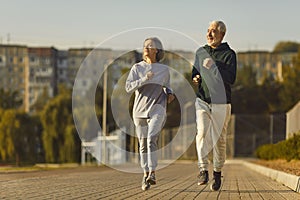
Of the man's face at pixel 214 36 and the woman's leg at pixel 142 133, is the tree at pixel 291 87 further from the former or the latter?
the man's face at pixel 214 36

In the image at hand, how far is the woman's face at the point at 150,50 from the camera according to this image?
11227mm

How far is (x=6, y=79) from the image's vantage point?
144 m

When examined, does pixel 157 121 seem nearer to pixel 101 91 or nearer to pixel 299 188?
pixel 299 188

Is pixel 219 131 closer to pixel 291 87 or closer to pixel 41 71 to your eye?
pixel 291 87

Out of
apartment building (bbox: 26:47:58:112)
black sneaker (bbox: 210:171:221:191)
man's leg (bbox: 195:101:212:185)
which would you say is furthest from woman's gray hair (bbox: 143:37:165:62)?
apartment building (bbox: 26:47:58:112)

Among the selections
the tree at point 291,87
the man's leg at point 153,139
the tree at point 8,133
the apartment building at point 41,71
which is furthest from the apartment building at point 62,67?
the man's leg at point 153,139

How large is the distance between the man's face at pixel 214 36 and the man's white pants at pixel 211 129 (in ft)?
2.83

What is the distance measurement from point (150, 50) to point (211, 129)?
1.55 m

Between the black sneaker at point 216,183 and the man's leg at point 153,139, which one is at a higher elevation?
the man's leg at point 153,139

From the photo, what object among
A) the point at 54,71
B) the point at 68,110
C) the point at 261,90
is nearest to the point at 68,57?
the point at 54,71

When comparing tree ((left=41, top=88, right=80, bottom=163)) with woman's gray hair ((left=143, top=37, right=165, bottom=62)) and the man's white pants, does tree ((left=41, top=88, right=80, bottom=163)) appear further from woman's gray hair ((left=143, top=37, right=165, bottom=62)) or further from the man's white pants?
the man's white pants

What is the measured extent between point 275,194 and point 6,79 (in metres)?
137

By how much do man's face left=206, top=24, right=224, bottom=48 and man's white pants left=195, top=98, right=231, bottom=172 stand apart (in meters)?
0.86

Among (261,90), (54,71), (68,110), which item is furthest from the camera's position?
(54,71)
